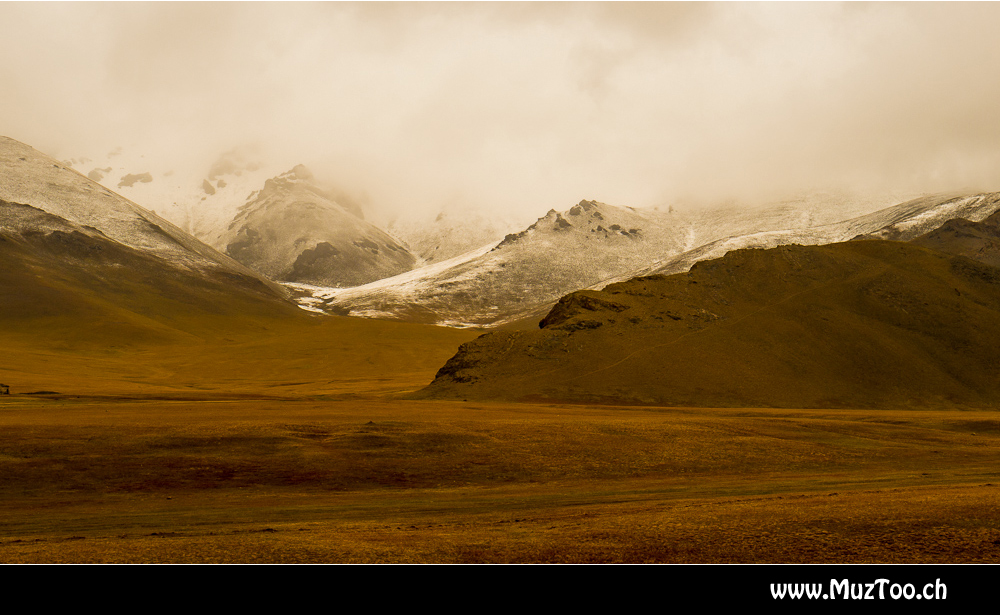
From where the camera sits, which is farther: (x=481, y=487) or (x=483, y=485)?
(x=483, y=485)

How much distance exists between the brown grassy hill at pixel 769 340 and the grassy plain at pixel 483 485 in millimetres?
18451

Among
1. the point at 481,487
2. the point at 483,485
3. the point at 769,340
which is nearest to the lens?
the point at 481,487

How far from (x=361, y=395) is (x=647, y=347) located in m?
40.2

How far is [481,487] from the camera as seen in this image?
34.9 m

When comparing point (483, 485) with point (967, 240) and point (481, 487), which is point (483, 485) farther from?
point (967, 240)

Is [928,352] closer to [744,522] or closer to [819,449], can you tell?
[819,449]

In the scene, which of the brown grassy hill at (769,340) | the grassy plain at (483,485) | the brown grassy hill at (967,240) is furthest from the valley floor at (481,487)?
the brown grassy hill at (967,240)

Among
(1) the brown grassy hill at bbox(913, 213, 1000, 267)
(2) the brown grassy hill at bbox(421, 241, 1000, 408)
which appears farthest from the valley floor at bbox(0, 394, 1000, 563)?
(1) the brown grassy hill at bbox(913, 213, 1000, 267)

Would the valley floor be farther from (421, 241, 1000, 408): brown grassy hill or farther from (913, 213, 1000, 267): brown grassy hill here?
(913, 213, 1000, 267): brown grassy hill

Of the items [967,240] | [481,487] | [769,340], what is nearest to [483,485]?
[481,487]

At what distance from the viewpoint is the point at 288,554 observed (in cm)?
1700

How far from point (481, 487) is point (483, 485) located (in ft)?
1.97
